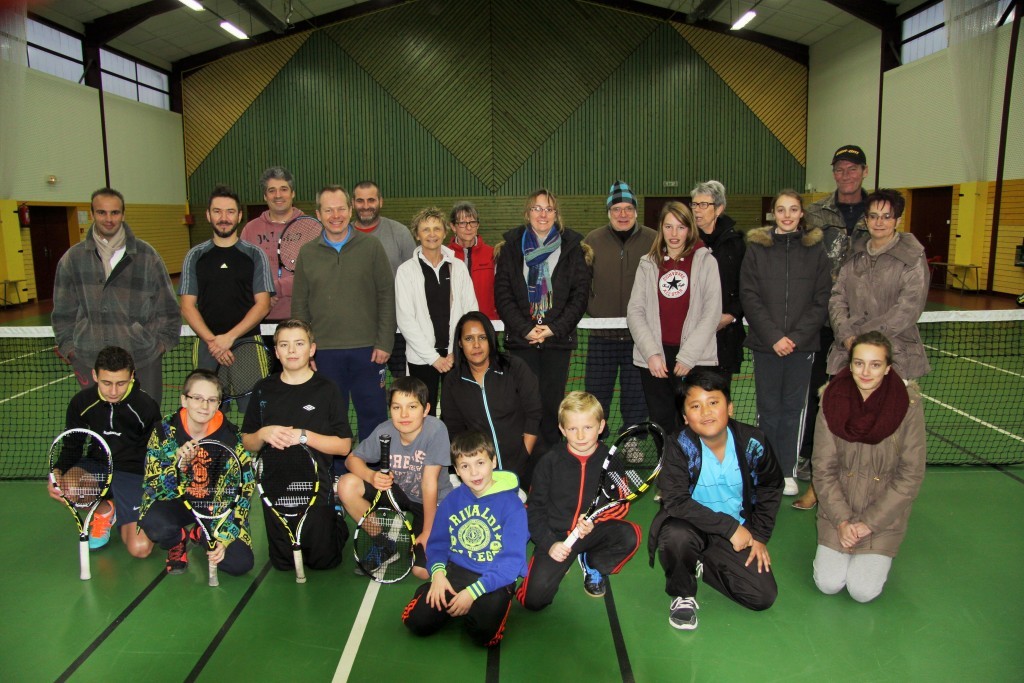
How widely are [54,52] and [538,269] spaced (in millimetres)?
19619

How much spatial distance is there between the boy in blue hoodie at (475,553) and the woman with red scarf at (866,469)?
1.74m

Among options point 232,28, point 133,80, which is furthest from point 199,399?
point 133,80

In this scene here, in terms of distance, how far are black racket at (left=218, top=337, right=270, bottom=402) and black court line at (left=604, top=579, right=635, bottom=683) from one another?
2861mm

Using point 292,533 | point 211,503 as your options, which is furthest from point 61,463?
point 292,533

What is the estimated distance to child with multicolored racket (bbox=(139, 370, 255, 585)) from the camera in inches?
153

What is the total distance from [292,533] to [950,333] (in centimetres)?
1178

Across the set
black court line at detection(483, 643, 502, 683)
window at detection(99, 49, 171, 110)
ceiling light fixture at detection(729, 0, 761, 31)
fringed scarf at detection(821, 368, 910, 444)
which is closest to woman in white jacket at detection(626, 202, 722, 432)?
fringed scarf at detection(821, 368, 910, 444)

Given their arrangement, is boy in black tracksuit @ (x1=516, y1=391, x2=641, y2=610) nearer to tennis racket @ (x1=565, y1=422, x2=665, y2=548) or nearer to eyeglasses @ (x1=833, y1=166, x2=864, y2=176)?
tennis racket @ (x1=565, y1=422, x2=665, y2=548)

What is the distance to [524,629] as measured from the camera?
3439 mm

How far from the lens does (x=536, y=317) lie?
5.02m

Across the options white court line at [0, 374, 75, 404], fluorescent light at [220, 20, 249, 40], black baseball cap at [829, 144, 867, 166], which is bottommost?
white court line at [0, 374, 75, 404]

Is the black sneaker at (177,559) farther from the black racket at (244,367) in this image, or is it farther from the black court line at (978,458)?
the black court line at (978,458)

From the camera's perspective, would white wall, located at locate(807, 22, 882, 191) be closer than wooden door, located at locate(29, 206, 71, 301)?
No

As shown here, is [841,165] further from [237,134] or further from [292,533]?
[237,134]
